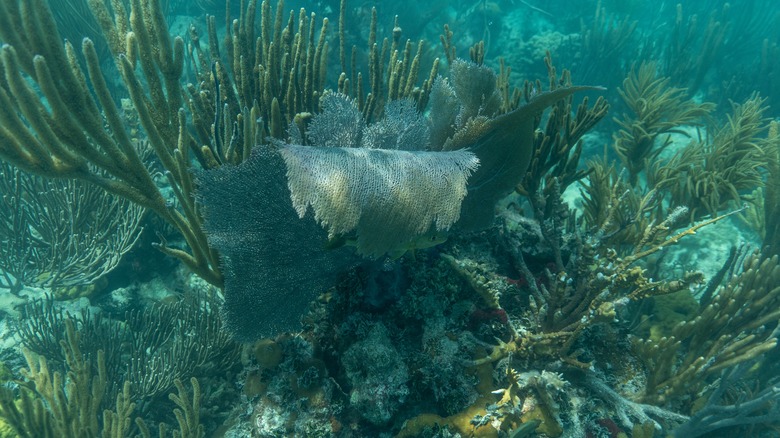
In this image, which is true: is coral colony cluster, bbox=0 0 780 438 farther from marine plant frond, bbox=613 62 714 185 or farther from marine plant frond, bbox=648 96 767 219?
marine plant frond, bbox=613 62 714 185

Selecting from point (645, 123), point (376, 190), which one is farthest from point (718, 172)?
point (376, 190)

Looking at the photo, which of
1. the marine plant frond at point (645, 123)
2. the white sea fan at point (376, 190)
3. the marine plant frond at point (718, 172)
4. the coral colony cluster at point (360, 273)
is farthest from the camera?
the marine plant frond at point (645, 123)

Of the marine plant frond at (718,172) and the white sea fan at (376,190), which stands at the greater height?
the white sea fan at (376,190)

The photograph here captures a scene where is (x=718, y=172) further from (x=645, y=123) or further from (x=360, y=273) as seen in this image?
(x=360, y=273)

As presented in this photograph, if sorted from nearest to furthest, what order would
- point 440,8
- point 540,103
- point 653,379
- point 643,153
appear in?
point 540,103 < point 653,379 < point 643,153 < point 440,8

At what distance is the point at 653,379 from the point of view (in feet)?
9.20

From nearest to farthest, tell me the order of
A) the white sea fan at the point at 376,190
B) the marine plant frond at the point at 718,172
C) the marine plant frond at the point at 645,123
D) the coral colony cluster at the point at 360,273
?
the white sea fan at the point at 376,190, the coral colony cluster at the point at 360,273, the marine plant frond at the point at 718,172, the marine plant frond at the point at 645,123

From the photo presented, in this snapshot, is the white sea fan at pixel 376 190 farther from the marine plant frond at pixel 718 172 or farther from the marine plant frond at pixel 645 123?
the marine plant frond at pixel 645 123

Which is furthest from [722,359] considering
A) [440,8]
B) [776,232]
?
[440,8]

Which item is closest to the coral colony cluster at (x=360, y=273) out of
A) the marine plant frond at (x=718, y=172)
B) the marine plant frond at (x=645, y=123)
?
the marine plant frond at (x=718, y=172)

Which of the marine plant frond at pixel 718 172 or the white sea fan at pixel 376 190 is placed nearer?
the white sea fan at pixel 376 190

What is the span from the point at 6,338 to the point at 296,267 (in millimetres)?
4828

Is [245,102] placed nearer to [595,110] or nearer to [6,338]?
[595,110]

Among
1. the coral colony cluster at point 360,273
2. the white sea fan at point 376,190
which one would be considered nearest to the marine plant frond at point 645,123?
the coral colony cluster at point 360,273
